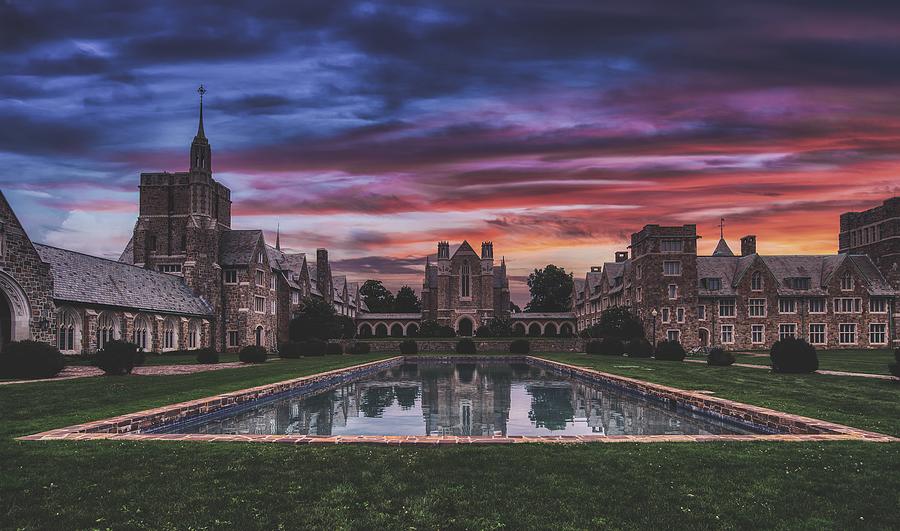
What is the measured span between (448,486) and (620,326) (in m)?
49.2

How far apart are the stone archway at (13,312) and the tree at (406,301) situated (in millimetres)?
86256

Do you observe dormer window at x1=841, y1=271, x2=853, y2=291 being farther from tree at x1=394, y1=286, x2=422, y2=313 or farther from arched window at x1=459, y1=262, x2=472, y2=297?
tree at x1=394, y1=286, x2=422, y2=313

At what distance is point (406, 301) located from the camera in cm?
11594

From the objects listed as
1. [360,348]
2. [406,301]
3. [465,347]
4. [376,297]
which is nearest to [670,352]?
[465,347]

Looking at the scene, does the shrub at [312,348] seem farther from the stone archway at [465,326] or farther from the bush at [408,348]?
the stone archway at [465,326]

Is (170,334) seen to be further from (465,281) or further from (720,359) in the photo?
(465,281)

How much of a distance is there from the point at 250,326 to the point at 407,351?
14.4 m

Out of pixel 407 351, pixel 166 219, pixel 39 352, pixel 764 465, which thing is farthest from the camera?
pixel 166 219

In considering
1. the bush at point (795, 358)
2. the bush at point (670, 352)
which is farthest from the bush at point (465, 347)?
the bush at point (795, 358)

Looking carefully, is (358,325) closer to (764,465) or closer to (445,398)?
(445,398)

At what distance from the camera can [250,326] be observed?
53156 mm

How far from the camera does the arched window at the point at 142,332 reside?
4103cm

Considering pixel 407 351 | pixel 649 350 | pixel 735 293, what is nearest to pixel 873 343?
pixel 735 293

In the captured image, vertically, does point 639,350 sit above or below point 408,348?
above
